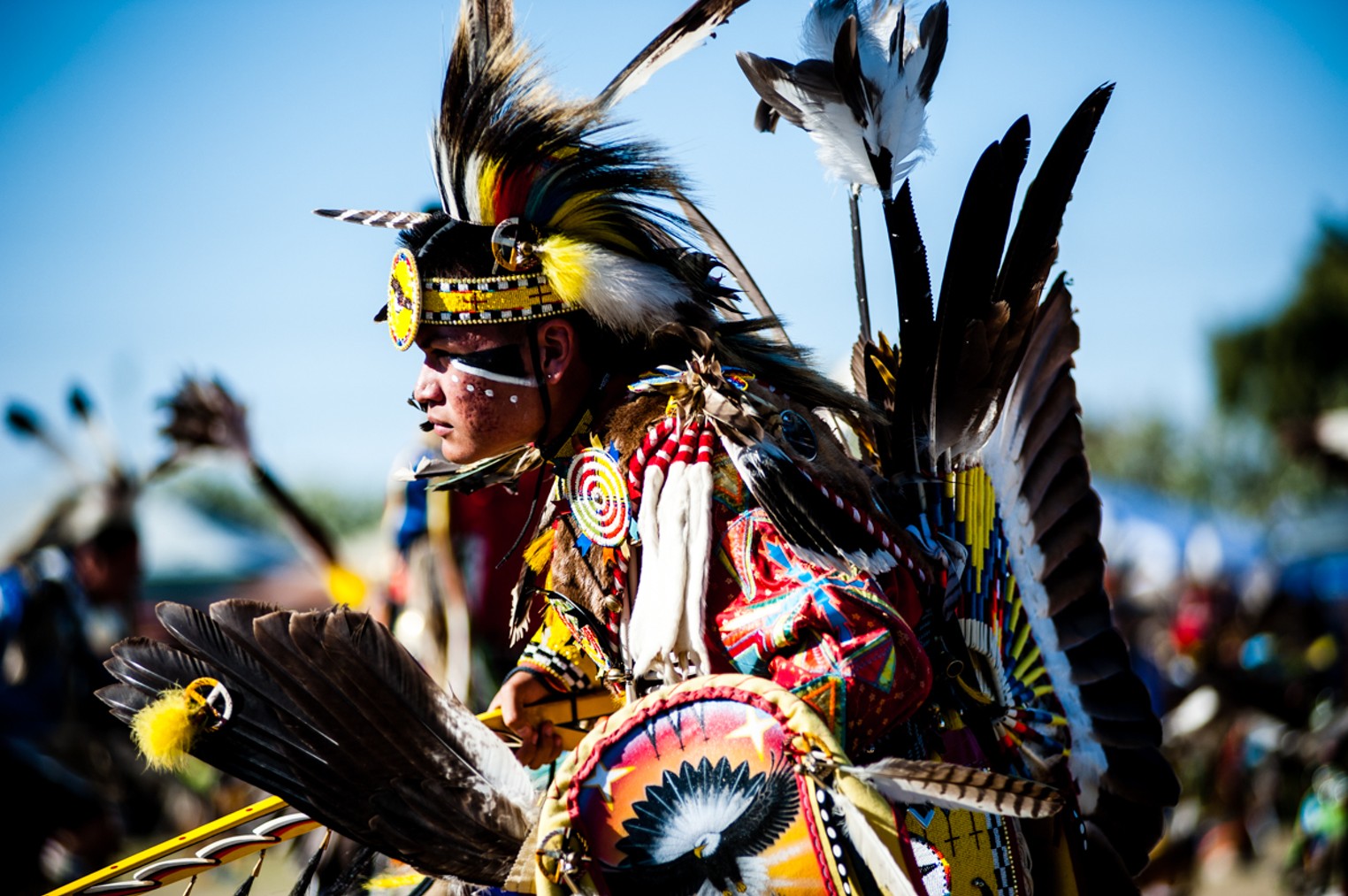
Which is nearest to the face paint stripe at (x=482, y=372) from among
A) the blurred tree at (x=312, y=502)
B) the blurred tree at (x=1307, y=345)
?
the blurred tree at (x=312, y=502)

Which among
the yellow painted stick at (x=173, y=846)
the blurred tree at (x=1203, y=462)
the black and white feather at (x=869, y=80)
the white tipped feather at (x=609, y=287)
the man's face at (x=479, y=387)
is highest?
the black and white feather at (x=869, y=80)

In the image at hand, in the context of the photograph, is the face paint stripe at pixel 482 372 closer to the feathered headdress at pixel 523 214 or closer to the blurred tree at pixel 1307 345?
the feathered headdress at pixel 523 214

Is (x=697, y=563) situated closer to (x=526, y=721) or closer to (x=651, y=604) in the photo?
(x=651, y=604)

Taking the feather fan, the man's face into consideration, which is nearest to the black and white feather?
the man's face

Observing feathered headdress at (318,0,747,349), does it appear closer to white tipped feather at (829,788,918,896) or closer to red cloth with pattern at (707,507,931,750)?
red cloth with pattern at (707,507,931,750)

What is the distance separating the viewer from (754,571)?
2121mm

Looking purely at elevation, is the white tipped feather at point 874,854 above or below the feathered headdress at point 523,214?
below

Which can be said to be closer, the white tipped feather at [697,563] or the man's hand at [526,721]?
the white tipped feather at [697,563]

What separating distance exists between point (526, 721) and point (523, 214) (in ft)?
3.08

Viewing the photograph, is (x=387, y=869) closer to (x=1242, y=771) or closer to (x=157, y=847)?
(x=157, y=847)

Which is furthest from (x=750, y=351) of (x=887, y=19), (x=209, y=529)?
(x=209, y=529)

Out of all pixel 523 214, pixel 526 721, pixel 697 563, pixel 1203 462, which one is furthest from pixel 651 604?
pixel 1203 462

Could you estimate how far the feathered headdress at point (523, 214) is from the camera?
2336 mm

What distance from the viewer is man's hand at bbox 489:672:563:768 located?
2.42 m
